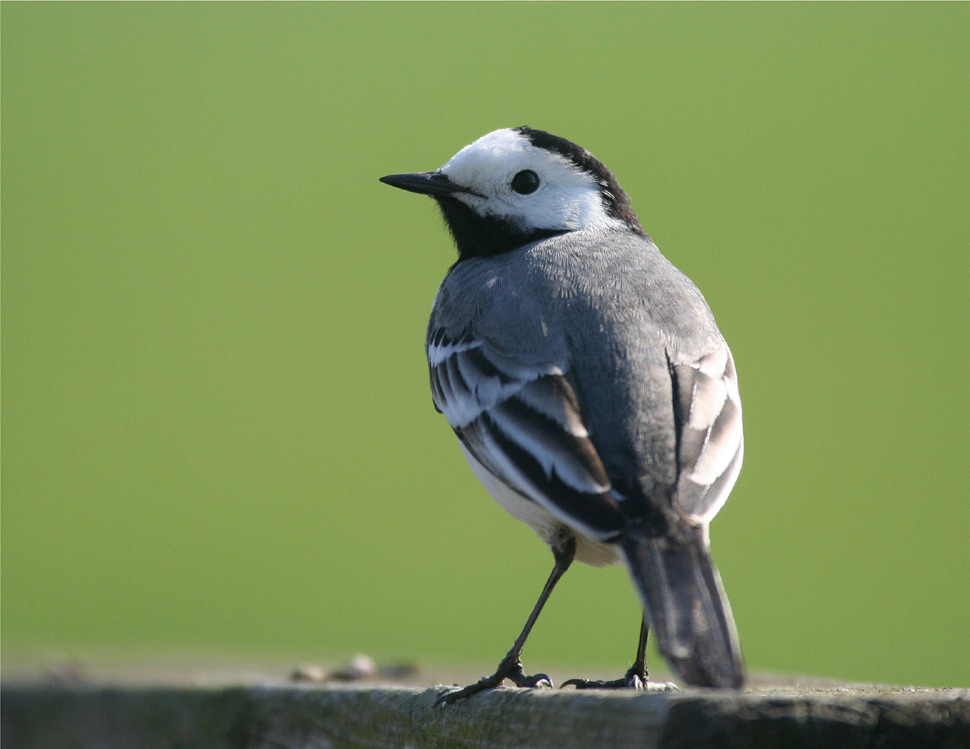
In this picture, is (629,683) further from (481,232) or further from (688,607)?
(481,232)

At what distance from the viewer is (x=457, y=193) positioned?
14.3 ft

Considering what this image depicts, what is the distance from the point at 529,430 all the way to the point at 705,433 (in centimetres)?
45

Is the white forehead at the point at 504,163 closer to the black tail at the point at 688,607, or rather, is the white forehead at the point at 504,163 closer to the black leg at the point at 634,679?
the black leg at the point at 634,679

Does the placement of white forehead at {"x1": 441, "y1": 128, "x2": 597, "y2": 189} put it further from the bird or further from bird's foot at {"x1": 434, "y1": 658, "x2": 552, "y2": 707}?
bird's foot at {"x1": 434, "y1": 658, "x2": 552, "y2": 707}

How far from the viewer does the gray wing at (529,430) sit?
100 inches

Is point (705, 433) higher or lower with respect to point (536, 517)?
higher

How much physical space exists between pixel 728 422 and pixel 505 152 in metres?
1.83

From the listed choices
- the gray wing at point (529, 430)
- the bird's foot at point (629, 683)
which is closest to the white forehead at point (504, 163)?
the gray wing at point (529, 430)

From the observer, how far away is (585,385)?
2.91 m

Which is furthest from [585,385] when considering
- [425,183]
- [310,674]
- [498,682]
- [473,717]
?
[425,183]

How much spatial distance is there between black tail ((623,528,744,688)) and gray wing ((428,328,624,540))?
4.4 inches

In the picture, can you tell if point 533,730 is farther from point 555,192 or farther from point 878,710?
point 555,192

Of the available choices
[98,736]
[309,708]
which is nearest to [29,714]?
[98,736]

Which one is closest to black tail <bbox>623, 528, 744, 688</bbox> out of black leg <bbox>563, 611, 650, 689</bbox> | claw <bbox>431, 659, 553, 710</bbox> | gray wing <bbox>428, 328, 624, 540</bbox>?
gray wing <bbox>428, 328, 624, 540</bbox>
